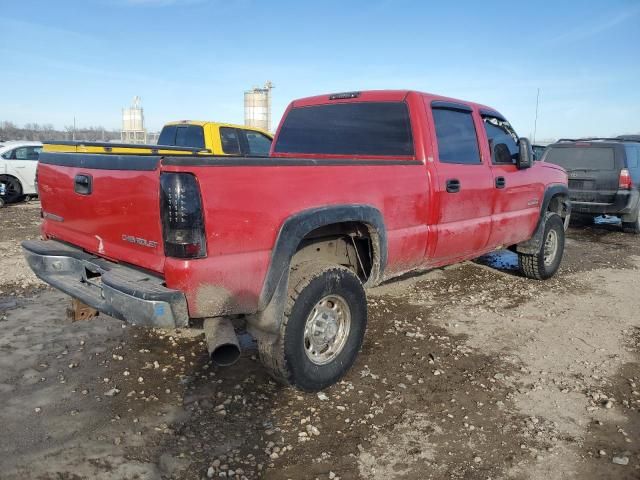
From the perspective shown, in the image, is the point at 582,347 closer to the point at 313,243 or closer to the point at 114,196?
the point at 313,243

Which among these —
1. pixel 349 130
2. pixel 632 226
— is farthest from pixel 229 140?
pixel 632 226

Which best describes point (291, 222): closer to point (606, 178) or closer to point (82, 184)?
point (82, 184)

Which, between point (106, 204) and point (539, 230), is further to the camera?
point (539, 230)

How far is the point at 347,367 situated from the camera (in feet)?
11.6

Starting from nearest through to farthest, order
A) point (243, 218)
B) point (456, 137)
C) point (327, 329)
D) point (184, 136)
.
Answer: point (243, 218), point (327, 329), point (456, 137), point (184, 136)

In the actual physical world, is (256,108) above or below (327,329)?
above

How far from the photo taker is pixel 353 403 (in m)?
3.25

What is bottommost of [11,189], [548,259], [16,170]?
[548,259]

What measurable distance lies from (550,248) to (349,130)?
10.9 ft

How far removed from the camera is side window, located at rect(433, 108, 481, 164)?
169 inches

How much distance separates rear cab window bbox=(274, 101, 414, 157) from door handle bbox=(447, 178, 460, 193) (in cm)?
42

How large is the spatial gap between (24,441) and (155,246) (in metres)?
1.29

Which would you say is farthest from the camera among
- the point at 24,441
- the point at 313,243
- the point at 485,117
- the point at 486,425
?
the point at 485,117

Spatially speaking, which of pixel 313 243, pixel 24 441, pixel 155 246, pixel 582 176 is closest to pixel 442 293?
pixel 313 243
